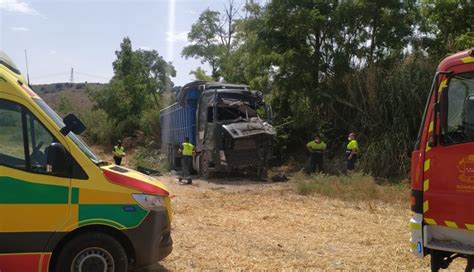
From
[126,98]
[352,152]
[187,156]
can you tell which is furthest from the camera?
[126,98]

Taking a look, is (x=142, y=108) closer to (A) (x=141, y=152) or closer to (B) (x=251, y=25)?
(A) (x=141, y=152)

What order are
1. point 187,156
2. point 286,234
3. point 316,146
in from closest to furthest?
point 286,234 < point 187,156 < point 316,146

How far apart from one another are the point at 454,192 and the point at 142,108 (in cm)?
3415

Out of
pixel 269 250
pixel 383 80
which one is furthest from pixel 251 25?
pixel 269 250

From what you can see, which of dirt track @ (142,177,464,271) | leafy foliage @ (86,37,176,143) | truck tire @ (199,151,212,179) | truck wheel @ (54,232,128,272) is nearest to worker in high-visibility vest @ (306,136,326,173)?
truck tire @ (199,151,212,179)

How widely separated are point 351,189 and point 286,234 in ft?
Answer: 15.7

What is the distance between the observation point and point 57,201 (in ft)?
17.0

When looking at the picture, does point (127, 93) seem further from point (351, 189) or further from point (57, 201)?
point (57, 201)

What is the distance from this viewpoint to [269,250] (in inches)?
293

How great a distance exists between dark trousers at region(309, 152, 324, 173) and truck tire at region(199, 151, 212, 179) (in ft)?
12.2

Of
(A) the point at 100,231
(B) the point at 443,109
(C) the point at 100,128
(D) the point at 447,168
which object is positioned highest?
(C) the point at 100,128

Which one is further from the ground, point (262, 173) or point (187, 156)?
point (187, 156)

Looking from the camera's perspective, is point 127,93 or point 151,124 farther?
point 127,93

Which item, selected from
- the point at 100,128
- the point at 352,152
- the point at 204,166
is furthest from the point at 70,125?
the point at 100,128
